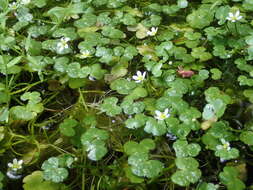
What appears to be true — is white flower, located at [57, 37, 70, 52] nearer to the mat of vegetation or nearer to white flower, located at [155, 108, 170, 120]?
the mat of vegetation

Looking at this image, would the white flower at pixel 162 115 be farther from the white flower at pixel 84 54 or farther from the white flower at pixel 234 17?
the white flower at pixel 234 17

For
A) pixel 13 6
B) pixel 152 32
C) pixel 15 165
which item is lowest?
pixel 15 165

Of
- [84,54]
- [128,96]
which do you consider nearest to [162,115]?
[128,96]

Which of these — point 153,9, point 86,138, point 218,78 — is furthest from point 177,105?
point 153,9

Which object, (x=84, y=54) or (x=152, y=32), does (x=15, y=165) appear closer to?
(x=84, y=54)

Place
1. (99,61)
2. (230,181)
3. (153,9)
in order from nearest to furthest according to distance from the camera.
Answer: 1. (230,181)
2. (99,61)
3. (153,9)

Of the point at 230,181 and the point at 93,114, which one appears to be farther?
the point at 93,114

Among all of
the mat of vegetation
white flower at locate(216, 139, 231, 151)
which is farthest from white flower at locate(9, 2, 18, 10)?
white flower at locate(216, 139, 231, 151)

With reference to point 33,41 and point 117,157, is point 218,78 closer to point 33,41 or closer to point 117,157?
point 117,157

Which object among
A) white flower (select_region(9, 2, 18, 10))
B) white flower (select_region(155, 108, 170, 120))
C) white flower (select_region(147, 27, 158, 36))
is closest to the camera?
white flower (select_region(155, 108, 170, 120))
